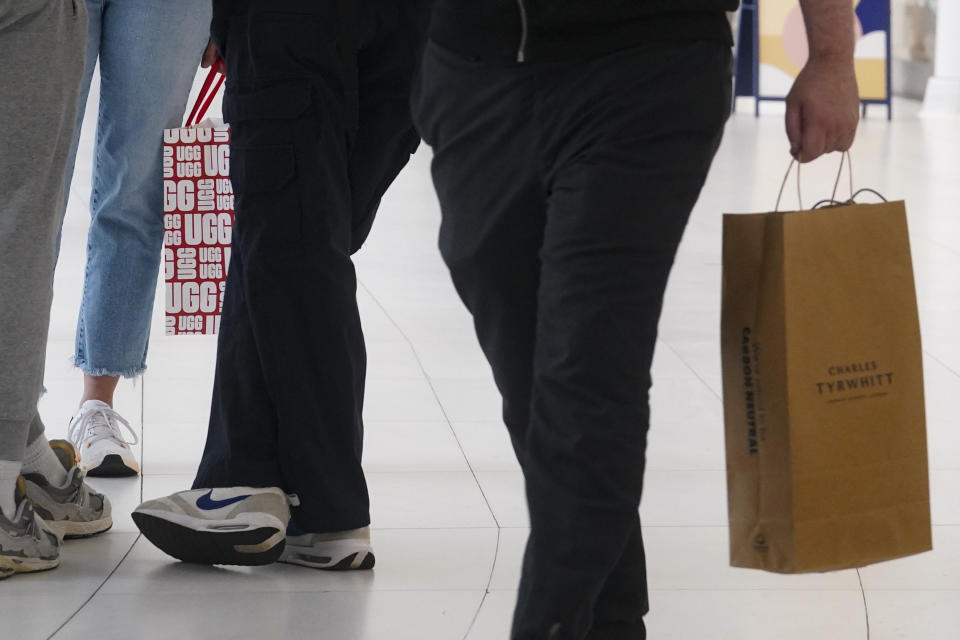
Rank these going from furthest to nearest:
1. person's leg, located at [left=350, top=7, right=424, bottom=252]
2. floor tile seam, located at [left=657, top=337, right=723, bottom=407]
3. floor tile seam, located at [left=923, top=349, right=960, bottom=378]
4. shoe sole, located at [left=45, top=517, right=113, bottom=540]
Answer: floor tile seam, located at [left=923, top=349, right=960, bottom=378] < floor tile seam, located at [left=657, top=337, right=723, bottom=407] < shoe sole, located at [left=45, top=517, right=113, bottom=540] < person's leg, located at [left=350, top=7, right=424, bottom=252]

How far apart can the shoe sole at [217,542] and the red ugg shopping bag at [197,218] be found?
18.3 inches

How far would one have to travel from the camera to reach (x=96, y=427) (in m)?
2.66

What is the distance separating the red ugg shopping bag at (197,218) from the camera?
2.40m

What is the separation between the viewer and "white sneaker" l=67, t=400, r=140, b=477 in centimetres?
259

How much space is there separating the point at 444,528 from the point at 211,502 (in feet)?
1.32

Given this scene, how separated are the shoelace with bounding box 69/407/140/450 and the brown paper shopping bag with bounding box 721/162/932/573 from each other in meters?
1.38

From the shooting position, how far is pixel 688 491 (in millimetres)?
2553

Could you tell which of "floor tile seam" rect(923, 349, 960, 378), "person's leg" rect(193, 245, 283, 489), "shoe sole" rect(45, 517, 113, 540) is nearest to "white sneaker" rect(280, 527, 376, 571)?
"person's leg" rect(193, 245, 283, 489)

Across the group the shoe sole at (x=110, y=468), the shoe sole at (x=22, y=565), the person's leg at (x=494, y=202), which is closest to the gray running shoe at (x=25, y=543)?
the shoe sole at (x=22, y=565)

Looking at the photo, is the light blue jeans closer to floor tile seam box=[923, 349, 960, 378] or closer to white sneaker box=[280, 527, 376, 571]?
white sneaker box=[280, 527, 376, 571]

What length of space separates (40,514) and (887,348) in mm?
1305

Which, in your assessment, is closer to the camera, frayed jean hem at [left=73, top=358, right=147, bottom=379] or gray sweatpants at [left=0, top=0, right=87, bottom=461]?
gray sweatpants at [left=0, top=0, right=87, bottom=461]

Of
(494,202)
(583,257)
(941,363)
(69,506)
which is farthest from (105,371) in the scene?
(941,363)

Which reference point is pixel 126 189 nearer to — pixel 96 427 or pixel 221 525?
pixel 96 427
